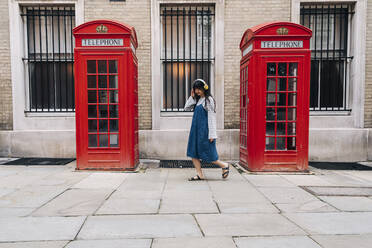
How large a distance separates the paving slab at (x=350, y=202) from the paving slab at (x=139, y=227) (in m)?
2.16

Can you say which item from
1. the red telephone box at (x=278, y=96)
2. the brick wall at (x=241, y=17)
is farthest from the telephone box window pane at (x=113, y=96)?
the brick wall at (x=241, y=17)

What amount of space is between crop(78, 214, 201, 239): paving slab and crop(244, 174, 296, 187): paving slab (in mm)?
2227

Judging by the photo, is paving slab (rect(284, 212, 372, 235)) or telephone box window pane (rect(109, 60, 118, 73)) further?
telephone box window pane (rect(109, 60, 118, 73))

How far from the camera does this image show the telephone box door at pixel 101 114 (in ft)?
20.5

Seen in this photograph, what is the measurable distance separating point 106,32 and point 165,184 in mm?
3350

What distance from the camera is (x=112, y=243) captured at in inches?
112

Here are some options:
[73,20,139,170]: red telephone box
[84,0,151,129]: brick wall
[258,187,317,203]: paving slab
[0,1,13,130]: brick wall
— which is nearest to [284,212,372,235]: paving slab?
[258,187,317,203]: paving slab

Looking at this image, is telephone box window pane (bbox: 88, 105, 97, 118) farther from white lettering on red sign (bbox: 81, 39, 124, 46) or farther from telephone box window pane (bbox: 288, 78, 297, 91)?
telephone box window pane (bbox: 288, 78, 297, 91)

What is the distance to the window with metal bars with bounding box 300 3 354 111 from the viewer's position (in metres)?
8.10

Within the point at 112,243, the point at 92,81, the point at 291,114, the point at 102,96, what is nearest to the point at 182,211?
the point at 112,243

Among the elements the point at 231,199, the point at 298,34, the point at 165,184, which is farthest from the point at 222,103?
the point at 231,199

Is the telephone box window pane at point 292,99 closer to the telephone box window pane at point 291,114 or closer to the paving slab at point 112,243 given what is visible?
the telephone box window pane at point 291,114

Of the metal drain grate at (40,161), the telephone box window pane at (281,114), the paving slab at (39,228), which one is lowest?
the paving slab at (39,228)

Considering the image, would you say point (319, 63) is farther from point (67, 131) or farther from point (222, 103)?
point (67, 131)
